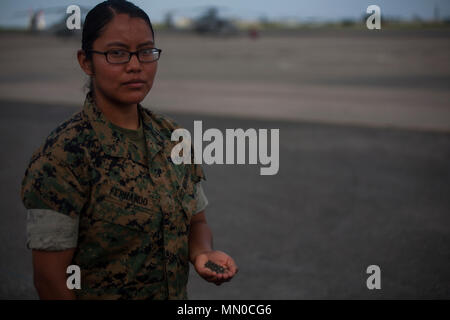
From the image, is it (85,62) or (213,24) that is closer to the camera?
(85,62)

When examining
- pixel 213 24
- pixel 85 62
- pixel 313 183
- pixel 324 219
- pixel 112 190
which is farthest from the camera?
pixel 213 24

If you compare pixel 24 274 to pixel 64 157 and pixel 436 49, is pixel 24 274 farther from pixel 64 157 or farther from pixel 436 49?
pixel 436 49

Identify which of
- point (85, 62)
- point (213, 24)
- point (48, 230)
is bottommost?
point (48, 230)

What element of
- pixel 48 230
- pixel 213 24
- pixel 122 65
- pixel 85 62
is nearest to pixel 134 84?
pixel 122 65

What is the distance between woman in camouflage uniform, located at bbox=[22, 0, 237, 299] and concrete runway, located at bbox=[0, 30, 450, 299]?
2.16m

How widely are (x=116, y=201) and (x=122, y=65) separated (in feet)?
1.49

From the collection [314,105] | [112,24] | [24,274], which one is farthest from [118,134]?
[314,105]

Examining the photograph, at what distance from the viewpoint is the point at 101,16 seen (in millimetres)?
1768

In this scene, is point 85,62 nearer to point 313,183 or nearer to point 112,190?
point 112,190

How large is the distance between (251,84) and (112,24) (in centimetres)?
1431

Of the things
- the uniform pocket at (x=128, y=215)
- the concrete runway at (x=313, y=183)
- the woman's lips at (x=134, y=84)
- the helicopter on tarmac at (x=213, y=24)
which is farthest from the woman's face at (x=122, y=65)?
the helicopter on tarmac at (x=213, y=24)

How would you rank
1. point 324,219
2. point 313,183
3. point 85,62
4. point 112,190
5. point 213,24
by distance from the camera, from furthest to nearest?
point 213,24 → point 313,183 → point 324,219 → point 85,62 → point 112,190
